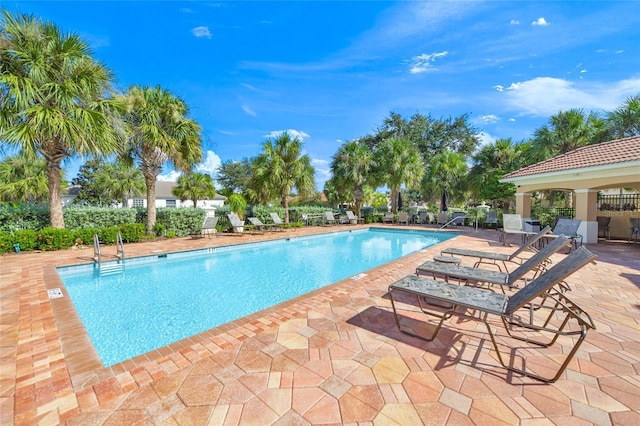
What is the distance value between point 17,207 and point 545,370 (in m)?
14.1

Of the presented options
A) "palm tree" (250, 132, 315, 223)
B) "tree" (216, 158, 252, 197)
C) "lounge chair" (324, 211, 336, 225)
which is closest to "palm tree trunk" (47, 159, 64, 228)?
"palm tree" (250, 132, 315, 223)

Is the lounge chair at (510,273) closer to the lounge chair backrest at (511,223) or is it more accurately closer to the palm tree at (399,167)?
the lounge chair backrest at (511,223)

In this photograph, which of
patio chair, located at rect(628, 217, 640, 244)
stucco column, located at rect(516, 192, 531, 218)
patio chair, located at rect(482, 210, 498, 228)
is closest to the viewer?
patio chair, located at rect(628, 217, 640, 244)

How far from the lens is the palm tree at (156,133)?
419 inches

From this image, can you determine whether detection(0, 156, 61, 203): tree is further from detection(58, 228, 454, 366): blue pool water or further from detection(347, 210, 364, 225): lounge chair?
detection(347, 210, 364, 225): lounge chair

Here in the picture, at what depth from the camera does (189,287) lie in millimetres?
6066

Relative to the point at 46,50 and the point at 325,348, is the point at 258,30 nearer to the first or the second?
the point at 46,50

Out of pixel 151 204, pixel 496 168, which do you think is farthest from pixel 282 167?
pixel 496 168

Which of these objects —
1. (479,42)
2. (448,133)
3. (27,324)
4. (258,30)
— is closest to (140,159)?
(258,30)

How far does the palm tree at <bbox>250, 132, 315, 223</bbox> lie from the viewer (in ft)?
51.9

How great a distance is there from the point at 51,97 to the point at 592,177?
1871 centimetres

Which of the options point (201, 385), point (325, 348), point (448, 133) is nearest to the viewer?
point (201, 385)

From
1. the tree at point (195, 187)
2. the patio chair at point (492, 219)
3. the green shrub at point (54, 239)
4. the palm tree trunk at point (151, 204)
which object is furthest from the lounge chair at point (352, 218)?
the tree at point (195, 187)

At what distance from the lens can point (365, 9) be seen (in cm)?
952
